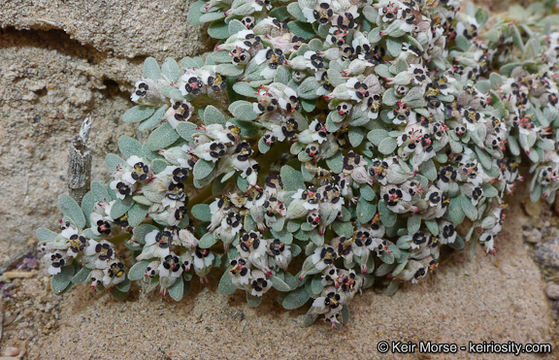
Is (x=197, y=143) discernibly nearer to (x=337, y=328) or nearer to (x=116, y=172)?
(x=116, y=172)

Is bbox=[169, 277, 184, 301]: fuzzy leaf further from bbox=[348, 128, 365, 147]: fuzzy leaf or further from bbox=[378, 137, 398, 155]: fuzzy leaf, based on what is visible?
bbox=[378, 137, 398, 155]: fuzzy leaf

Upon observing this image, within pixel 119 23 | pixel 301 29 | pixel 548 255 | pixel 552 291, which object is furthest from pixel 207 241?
pixel 548 255

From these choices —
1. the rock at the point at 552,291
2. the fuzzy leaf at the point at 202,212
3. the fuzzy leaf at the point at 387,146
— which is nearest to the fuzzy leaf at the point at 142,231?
the fuzzy leaf at the point at 202,212

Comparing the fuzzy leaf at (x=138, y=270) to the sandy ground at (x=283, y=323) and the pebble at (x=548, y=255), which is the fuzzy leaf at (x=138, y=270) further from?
the pebble at (x=548, y=255)

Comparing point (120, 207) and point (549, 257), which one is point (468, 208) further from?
point (120, 207)

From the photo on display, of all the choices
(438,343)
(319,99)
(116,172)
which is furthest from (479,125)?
(116,172)

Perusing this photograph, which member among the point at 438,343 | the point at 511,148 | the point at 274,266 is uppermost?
the point at 511,148
